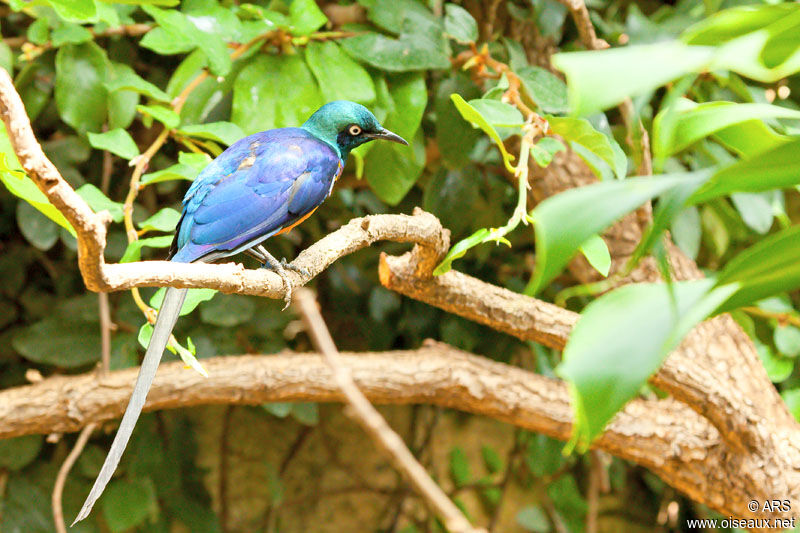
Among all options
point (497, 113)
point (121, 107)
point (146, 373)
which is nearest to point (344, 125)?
point (497, 113)

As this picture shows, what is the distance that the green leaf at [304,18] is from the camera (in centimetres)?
156

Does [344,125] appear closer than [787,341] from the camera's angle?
Yes

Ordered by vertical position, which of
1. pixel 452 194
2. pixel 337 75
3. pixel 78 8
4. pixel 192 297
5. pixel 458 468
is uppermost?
pixel 78 8

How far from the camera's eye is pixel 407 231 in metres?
1.25

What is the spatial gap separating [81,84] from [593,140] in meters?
1.10

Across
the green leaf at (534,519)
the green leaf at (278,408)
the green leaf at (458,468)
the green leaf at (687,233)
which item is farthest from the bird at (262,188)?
the green leaf at (534,519)

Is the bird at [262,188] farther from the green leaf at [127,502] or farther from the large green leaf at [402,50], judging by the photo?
the green leaf at [127,502]

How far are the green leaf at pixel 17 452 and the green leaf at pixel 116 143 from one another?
947 mm

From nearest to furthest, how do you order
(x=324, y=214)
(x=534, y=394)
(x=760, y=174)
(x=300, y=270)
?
(x=760, y=174), (x=300, y=270), (x=534, y=394), (x=324, y=214)

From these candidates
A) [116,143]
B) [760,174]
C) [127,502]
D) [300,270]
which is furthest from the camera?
[127,502]

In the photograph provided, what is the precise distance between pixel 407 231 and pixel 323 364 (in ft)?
1.73

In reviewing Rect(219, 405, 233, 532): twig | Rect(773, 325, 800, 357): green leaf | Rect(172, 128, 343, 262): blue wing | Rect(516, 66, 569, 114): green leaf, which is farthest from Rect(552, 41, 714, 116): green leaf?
Rect(219, 405, 233, 532): twig

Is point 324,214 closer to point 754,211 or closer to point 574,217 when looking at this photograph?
point 754,211

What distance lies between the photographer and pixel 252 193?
1296mm
